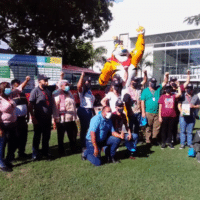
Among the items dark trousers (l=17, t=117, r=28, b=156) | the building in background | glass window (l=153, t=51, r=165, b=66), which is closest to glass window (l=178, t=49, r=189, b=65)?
the building in background

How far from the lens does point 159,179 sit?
12.1 feet

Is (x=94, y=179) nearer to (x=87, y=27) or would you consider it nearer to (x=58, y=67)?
(x=58, y=67)

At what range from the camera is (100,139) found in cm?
434

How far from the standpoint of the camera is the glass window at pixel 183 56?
90.3 feet

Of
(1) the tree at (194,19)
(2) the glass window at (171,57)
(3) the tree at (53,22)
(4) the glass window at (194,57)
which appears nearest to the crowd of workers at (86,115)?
(3) the tree at (53,22)

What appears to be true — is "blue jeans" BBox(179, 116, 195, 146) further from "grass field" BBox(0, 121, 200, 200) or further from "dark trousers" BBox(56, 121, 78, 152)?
"dark trousers" BBox(56, 121, 78, 152)

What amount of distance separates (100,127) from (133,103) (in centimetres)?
145

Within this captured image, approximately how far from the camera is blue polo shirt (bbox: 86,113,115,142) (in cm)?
414

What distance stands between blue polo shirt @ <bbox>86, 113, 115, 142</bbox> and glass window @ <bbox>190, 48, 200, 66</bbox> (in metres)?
25.6

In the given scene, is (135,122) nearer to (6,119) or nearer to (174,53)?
(6,119)

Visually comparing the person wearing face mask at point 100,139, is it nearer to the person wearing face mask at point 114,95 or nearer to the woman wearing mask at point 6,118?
the person wearing face mask at point 114,95

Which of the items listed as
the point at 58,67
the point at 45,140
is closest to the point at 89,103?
the point at 45,140

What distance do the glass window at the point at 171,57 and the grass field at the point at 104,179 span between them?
2617 centimetres

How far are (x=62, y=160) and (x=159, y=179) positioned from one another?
1.92m
